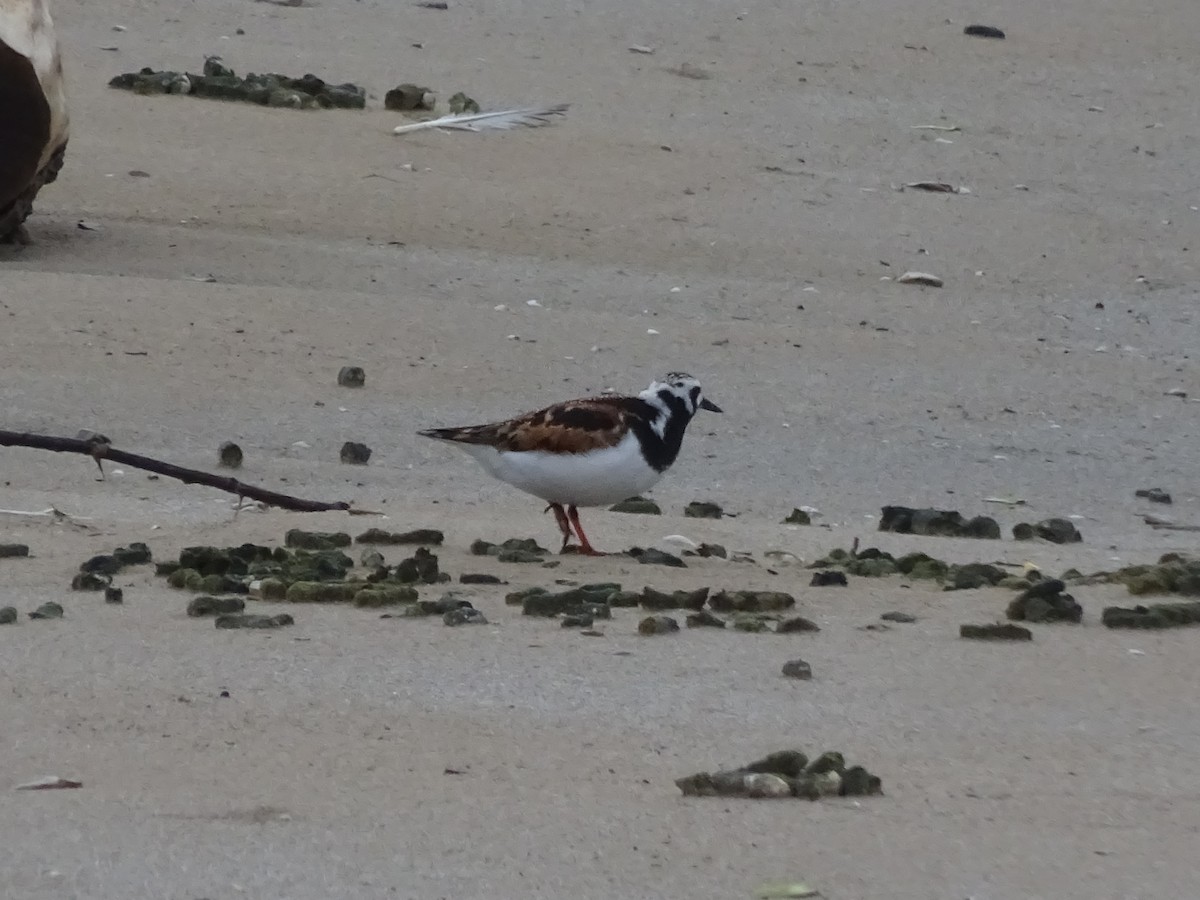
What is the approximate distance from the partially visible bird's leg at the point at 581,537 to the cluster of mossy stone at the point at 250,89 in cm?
537

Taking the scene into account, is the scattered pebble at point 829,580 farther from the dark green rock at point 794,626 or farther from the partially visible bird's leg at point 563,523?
the partially visible bird's leg at point 563,523

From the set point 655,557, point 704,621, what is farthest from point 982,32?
point 704,621

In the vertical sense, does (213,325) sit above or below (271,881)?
below

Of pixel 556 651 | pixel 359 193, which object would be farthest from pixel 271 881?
pixel 359 193

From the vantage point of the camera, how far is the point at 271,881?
10.8 ft

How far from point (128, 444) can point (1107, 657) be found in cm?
358

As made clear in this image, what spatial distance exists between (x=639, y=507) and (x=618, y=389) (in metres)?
1.29

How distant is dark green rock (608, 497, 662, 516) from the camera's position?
6.86 m

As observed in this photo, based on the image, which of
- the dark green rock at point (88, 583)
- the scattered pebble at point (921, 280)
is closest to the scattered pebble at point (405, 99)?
the scattered pebble at point (921, 280)

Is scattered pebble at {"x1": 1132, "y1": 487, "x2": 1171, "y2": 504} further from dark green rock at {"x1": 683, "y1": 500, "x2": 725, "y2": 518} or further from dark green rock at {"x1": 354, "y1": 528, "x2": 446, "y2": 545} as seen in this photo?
dark green rock at {"x1": 354, "y1": 528, "x2": 446, "y2": 545}

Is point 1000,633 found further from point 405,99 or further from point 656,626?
point 405,99

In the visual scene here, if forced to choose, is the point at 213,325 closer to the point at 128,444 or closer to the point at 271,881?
the point at 128,444

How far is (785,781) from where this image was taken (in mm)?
3758

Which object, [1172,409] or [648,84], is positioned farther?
[648,84]
